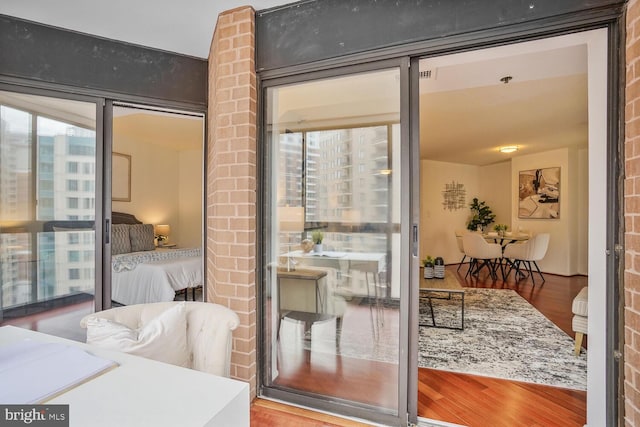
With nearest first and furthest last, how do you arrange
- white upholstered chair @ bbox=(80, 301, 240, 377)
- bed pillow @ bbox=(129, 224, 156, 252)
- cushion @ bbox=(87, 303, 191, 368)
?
1. cushion @ bbox=(87, 303, 191, 368)
2. white upholstered chair @ bbox=(80, 301, 240, 377)
3. bed pillow @ bbox=(129, 224, 156, 252)

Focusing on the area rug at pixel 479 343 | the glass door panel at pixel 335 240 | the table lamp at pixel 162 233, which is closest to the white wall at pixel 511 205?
the area rug at pixel 479 343

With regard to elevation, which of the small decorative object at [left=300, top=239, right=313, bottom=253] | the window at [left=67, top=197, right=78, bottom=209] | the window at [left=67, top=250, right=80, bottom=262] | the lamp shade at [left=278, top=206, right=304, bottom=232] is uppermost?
the window at [left=67, top=197, right=78, bottom=209]

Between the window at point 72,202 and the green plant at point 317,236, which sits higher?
the window at point 72,202

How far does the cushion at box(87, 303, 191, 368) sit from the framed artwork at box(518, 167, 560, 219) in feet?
23.7

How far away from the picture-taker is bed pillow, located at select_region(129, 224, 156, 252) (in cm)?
486

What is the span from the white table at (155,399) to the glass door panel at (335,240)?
126 centimetres

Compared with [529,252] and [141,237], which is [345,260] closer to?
[141,237]

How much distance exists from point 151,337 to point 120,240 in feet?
13.3

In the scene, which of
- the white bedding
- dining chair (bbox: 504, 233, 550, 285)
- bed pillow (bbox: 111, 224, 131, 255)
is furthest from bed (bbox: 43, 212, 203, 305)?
dining chair (bbox: 504, 233, 550, 285)

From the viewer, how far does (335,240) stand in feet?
6.99

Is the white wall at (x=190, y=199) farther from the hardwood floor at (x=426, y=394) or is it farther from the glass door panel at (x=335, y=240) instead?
the glass door panel at (x=335, y=240)

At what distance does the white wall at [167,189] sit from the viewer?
19.1 ft

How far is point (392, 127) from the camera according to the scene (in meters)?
1.95

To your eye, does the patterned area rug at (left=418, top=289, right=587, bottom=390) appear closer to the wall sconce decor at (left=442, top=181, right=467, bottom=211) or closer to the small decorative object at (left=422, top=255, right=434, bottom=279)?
the small decorative object at (left=422, top=255, right=434, bottom=279)
